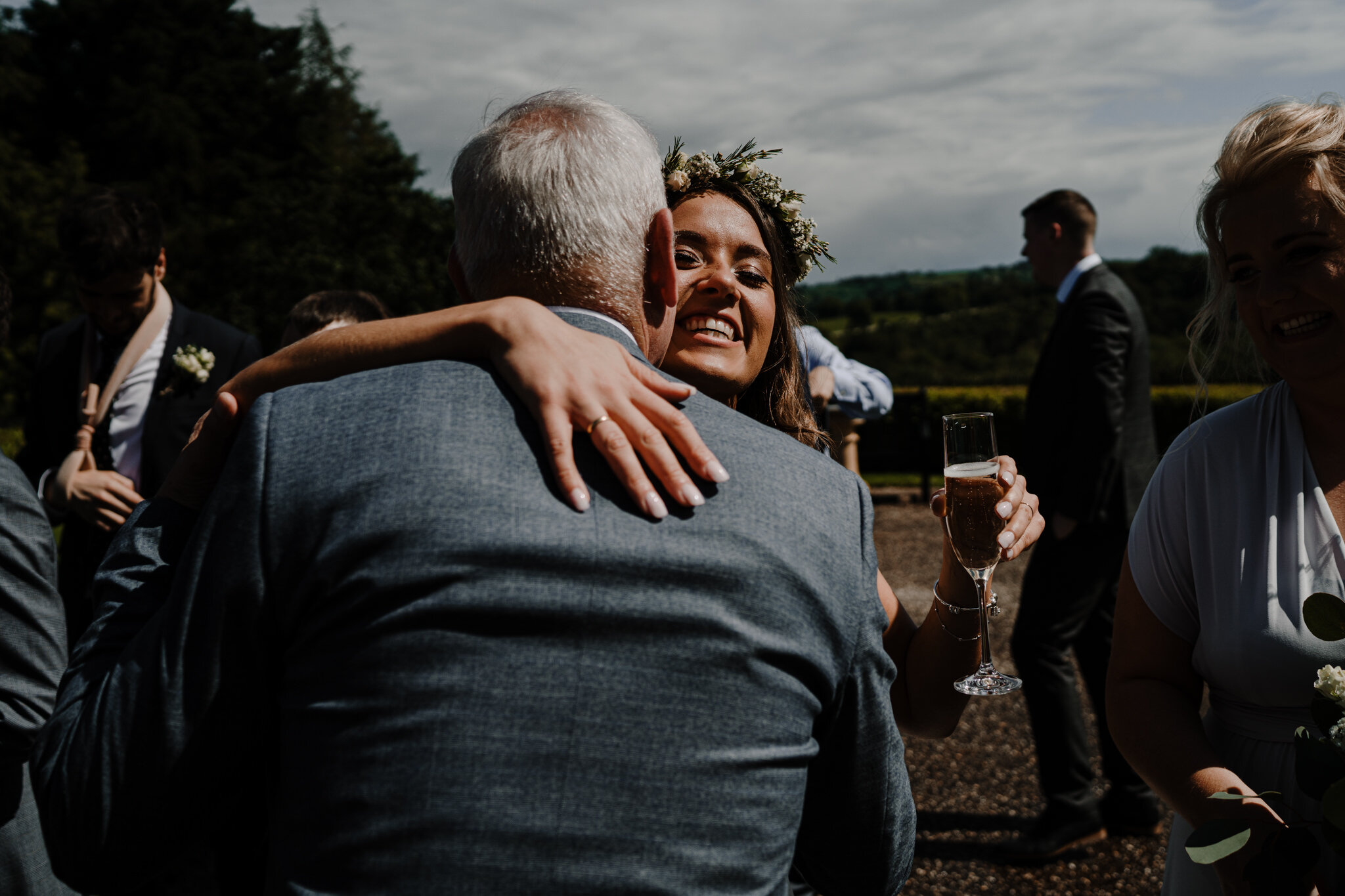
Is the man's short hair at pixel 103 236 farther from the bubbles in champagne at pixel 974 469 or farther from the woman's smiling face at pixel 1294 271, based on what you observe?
the woman's smiling face at pixel 1294 271

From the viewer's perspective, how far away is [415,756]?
129 cm

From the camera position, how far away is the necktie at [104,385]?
166 inches

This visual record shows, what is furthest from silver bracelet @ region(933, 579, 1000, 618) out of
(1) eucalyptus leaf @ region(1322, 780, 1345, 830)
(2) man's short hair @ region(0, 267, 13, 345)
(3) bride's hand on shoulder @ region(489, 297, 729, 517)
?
(2) man's short hair @ region(0, 267, 13, 345)

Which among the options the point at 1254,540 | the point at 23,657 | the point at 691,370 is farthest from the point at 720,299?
the point at 23,657

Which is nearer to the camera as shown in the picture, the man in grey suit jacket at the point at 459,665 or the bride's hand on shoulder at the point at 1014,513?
the man in grey suit jacket at the point at 459,665

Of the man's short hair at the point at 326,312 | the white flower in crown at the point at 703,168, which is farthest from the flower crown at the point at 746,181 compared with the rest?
the man's short hair at the point at 326,312

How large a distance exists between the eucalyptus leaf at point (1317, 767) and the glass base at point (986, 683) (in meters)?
0.52

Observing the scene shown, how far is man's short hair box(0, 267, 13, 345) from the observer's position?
9.42 ft

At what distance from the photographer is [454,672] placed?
1307 millimetres

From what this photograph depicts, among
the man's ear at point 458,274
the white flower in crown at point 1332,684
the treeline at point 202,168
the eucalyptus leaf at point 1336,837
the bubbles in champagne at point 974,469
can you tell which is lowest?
the eucalyptus leaf at point 1336,837

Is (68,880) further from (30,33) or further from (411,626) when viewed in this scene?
(30,33)

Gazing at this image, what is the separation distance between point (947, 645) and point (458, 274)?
1344 mm

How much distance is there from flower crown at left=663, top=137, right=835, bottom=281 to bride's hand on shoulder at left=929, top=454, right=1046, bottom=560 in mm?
1164

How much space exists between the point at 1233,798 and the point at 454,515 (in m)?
1.67
